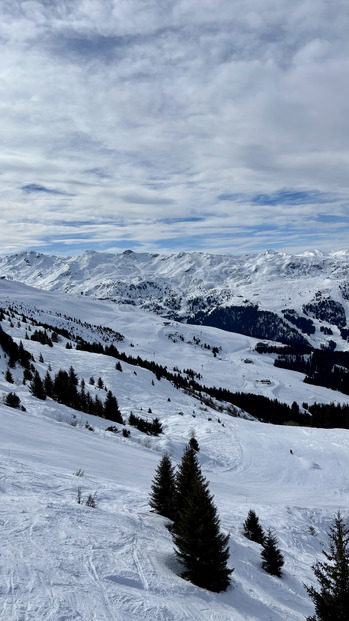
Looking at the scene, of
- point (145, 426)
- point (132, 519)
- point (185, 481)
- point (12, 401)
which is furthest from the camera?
point (145, 426)

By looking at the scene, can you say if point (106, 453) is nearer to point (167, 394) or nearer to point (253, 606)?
point (253, 606)

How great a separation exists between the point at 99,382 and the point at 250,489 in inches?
1125

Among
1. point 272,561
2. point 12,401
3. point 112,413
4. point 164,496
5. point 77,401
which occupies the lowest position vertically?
point 112,413

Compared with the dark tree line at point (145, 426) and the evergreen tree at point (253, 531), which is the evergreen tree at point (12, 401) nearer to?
the dark tree line at point (145, 426)

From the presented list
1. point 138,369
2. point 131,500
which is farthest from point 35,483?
point 138,369

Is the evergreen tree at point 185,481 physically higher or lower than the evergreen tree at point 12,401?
higher

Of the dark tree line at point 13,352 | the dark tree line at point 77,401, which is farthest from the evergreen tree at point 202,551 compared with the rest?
the dark tree line at point 13,352

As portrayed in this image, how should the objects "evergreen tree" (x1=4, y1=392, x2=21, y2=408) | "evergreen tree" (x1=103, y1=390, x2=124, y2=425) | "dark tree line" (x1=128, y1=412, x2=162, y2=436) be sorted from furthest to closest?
1. "evergreen tree" (x1=103, y1=390, x2=124, y2=425)
2. "dark tree line" (x1=128, y1=412, x2=162, y2=436)
3. "evergreen tree" (x1=4, y1=392, x2=21, y2=408)

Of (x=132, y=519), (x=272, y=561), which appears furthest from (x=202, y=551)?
(x=272, y=561)

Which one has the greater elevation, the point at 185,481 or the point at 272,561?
the point at 185,481

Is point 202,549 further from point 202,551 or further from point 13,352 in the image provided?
point 13,352

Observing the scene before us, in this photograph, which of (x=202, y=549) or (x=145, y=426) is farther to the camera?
(x=145, y=426)

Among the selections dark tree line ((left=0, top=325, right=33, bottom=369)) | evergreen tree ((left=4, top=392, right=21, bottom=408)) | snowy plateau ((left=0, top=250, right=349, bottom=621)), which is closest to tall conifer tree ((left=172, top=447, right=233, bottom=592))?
snowy plateau ((left=0, top=250, right=349, bottom=621))

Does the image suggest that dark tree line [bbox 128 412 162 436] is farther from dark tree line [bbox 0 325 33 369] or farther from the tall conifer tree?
the tall conifer tree
